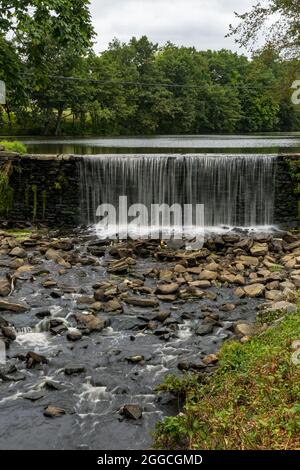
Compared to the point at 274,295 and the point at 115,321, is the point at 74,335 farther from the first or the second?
the point at 274,295

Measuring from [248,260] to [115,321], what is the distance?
17.7ft

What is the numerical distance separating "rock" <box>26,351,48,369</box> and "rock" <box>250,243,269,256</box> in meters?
8.10

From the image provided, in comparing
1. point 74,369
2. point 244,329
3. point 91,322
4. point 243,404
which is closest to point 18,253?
point 91,322

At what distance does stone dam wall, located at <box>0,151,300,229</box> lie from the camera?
61.5 feet

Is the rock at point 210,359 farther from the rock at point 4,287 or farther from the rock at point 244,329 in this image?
the rock at point 4,287

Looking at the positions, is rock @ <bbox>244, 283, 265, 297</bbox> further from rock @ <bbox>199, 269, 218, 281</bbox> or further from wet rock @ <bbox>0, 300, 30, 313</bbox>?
wet rock @ <bbox>0, 300, 30, 313</bbox>

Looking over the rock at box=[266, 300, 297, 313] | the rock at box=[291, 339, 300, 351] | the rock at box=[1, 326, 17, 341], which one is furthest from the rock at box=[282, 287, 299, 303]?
the rock at box=[1, 326, 17, 341]

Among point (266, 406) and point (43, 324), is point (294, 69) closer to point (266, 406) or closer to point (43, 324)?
point (43, 324)

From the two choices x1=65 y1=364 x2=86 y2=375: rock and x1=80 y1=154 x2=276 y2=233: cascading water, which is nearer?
x1=65 y1=364 x2=86 y2=375: rock

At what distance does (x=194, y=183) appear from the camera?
62.5 feet

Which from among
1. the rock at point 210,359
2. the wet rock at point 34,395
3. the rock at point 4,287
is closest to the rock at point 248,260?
the rock at point 210,359

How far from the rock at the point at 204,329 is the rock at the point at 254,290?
214 cm

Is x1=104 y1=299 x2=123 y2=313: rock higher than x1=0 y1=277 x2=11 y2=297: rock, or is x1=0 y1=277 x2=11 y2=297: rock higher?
x1=0 y1=277 x2=11 y2=297: rock

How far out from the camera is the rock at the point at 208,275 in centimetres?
1248
